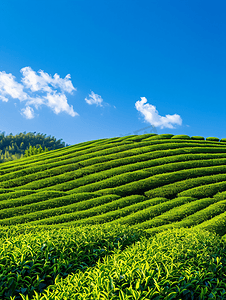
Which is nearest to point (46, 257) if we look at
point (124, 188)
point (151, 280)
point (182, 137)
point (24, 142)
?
point (151, 280)

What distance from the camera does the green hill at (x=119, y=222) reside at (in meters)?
5.02

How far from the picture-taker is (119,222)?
41.5 ft

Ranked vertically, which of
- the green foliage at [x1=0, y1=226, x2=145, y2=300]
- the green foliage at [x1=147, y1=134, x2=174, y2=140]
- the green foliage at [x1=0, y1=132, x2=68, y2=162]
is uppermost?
the green foliage at [x1=0, y1=132, x2=68, y2=162]

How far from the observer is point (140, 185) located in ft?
53.7

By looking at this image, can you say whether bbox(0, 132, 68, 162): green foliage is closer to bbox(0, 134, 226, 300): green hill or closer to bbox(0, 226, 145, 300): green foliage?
bbox(0, 134, 226, 300): green hill

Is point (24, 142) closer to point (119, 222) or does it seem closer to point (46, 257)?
point (119, 222)

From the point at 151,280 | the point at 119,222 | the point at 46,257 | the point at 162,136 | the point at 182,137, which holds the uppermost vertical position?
the point at 182,137

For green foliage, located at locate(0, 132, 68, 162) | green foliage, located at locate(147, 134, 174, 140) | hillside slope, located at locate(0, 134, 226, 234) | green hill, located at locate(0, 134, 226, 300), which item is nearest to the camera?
green hill, located at locate(0, 134, 226, 300)

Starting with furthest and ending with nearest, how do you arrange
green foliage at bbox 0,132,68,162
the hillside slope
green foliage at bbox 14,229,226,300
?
green foliage at bbox 0,132,68,162 → the hillside slope → green foliage at bbox 14,229,226,300

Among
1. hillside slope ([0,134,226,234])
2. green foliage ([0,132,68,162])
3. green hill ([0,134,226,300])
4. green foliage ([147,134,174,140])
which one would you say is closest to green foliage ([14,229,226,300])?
green hill ([0,134,226,300])

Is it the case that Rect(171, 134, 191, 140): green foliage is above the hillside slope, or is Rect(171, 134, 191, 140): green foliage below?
above

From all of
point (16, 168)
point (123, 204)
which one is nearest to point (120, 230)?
point (123, 204)

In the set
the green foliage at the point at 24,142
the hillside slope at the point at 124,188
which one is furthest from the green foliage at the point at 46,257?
the green foliage at the point at 24,142

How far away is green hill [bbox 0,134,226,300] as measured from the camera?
502cm
